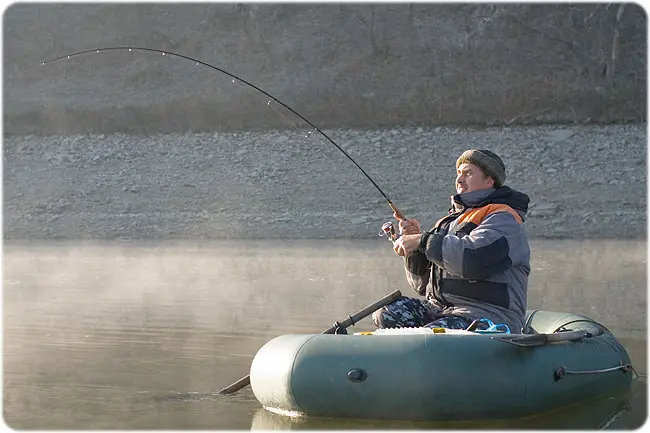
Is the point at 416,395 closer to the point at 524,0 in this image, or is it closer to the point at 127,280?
the point at 127,280

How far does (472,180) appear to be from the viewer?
216 inches

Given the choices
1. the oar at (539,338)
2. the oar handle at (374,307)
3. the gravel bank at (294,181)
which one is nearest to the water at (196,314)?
the oar at (539,338)

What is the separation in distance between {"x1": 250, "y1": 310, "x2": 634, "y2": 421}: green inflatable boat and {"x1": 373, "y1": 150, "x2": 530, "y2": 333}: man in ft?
0.88

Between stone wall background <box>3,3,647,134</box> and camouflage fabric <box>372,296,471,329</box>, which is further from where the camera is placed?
stone wall background <box>3,3,647,134</box>

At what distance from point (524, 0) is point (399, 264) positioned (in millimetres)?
13843

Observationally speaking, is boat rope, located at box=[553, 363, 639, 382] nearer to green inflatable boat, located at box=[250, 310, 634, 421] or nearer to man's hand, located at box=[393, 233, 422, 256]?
green inflatable boat, located at box=[250, 310, 634, 421]

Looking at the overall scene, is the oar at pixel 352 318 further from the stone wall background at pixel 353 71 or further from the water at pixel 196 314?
the stone wall background at pixel 353 71

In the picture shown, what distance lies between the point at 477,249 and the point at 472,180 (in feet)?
1.46

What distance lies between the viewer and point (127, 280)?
11750 mm

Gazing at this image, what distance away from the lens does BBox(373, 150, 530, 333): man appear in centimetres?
A: 519

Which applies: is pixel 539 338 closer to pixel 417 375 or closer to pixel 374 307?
pixel 417 375

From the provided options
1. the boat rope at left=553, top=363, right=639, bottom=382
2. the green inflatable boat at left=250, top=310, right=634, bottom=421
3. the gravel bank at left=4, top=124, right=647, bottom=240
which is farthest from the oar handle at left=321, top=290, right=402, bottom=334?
the gravel bank at left=4, top=124, right=647, bottom=240

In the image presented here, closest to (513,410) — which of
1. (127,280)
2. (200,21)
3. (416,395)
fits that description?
(416,395)

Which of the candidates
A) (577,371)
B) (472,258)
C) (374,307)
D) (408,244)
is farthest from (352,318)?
(577,371)
